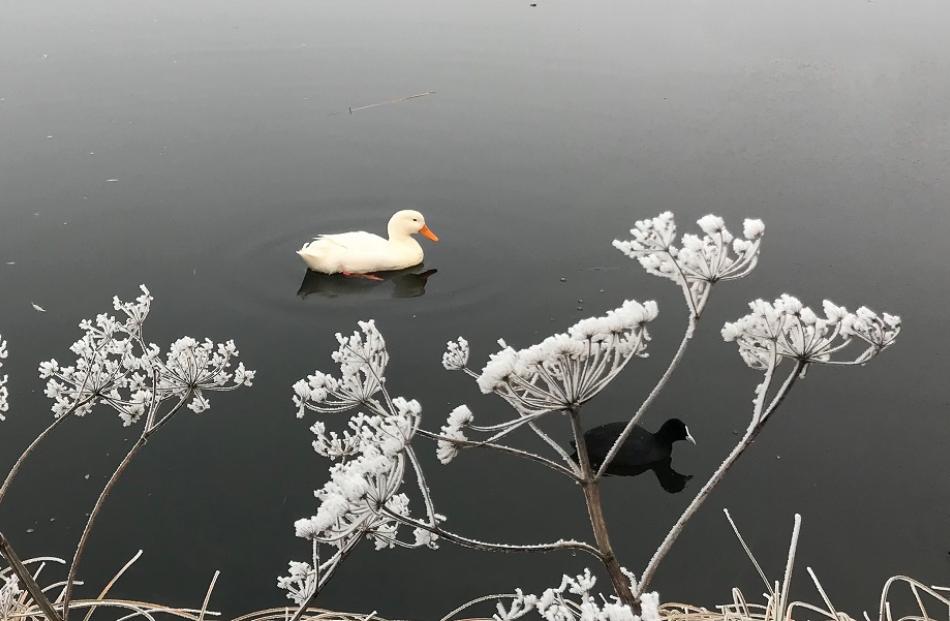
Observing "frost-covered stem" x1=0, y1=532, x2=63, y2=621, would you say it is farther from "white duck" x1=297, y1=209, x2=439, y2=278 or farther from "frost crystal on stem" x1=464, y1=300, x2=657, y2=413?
"white duck" x1=297, y1=209, x2=439, y2=278

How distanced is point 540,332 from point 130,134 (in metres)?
5.19

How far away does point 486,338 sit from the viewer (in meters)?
5.63

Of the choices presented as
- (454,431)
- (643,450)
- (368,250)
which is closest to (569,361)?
(454,431)

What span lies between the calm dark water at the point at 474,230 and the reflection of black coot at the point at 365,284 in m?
0.08

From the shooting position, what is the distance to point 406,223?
6703 mm

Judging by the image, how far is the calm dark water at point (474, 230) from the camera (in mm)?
4238

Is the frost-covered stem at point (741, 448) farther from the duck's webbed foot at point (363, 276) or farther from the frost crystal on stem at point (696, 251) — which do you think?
the duck's webbed foot at point (363, 276)

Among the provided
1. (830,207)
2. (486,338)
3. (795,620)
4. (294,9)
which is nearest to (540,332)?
(486,338)

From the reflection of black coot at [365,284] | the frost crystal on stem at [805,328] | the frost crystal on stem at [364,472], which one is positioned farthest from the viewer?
the reflection of black coot at [365,284]

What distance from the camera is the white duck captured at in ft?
20.9

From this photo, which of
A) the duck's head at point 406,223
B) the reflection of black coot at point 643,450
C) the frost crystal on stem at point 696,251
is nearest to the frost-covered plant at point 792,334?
the frost crystal on stem at point 696,251

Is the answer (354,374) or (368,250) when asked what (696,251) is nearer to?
(354,374)

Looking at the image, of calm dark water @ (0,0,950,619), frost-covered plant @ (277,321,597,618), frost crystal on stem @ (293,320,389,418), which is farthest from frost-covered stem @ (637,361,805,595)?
calm dark water @ (0,0,950,619)

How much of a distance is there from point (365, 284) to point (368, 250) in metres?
0.26
